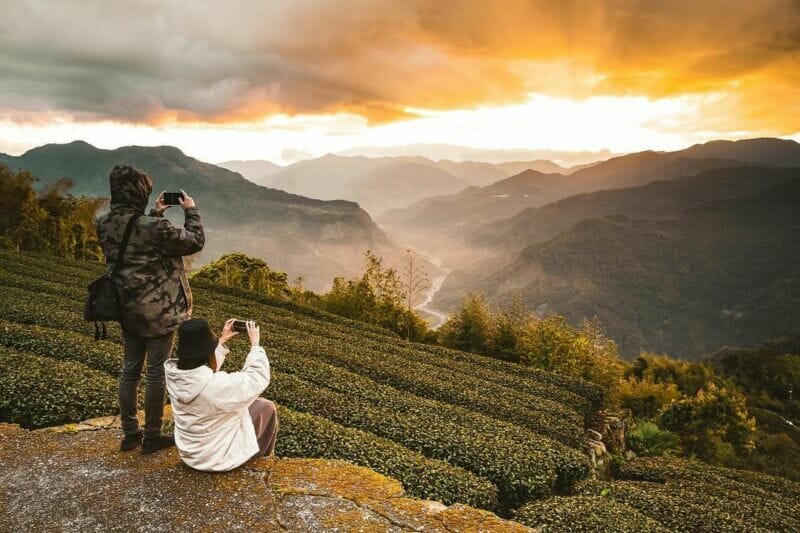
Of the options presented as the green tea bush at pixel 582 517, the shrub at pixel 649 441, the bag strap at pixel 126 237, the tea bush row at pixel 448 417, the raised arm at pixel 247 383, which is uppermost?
the bag strap at pixel 126 237

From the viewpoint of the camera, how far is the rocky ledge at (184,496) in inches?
181

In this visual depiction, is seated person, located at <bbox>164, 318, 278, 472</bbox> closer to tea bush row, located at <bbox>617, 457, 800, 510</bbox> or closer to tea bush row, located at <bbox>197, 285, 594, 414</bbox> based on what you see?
tea bush row, located at <bbox>617, 457, 800, 510</bbox>

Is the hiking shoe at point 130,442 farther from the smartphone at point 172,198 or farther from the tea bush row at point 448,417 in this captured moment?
the tea bush row at point 448,417

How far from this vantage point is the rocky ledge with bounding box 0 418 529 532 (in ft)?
15.0

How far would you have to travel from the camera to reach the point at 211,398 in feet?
16.0

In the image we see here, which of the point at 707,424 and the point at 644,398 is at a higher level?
the point at 707,424

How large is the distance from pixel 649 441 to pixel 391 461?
1794 cm

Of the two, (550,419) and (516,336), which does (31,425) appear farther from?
(516,336)

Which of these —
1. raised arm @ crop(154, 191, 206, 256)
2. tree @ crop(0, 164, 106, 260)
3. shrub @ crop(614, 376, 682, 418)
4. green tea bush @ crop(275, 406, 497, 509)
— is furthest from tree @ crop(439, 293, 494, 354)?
tree @ crop(0, 164, 106, 260)

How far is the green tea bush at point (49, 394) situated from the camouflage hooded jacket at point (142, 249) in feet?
11.6

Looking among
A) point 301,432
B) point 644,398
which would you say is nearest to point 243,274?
point 644,398

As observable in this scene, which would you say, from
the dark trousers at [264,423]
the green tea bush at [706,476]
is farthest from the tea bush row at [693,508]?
the dark trousers at [264,423]

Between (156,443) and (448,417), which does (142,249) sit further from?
(448,417)

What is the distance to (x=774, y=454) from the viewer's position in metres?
42.4
